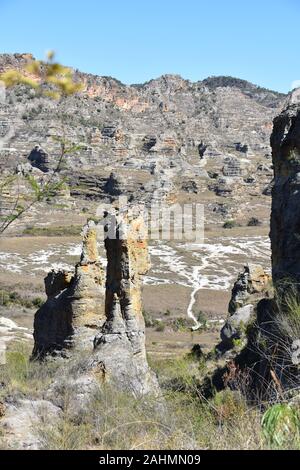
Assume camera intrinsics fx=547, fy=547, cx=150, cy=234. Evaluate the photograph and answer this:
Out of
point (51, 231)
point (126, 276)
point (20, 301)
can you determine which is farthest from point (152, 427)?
point (51, 231)

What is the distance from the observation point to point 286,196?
10648 millimetres

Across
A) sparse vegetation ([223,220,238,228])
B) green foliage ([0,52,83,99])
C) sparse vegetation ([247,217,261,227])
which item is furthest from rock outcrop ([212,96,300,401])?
sparse vegetation ([247,217,261,227])

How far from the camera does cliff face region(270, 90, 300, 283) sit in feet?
32.1

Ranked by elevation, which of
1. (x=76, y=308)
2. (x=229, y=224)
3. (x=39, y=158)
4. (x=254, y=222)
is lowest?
(x=76, y=308)

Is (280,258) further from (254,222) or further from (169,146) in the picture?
(169,146)

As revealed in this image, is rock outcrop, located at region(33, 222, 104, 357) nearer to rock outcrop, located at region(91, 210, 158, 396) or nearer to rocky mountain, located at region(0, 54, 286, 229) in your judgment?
rock outcrop, located at region(91, 210, 158, 396)

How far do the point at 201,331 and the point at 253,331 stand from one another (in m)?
15.6

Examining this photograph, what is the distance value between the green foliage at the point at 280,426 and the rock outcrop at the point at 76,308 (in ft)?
27.9

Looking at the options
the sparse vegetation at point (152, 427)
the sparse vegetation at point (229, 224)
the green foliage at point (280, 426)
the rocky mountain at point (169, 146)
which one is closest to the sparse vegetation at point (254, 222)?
the sparse vegetation at point (229, 224)

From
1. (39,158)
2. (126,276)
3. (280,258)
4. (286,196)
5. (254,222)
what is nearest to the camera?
(280,258)

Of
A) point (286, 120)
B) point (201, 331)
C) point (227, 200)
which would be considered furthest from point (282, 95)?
point (286, 120)

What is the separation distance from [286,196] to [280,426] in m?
7.54

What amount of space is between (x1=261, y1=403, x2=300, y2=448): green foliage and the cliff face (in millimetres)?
5243

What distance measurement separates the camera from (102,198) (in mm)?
76938
